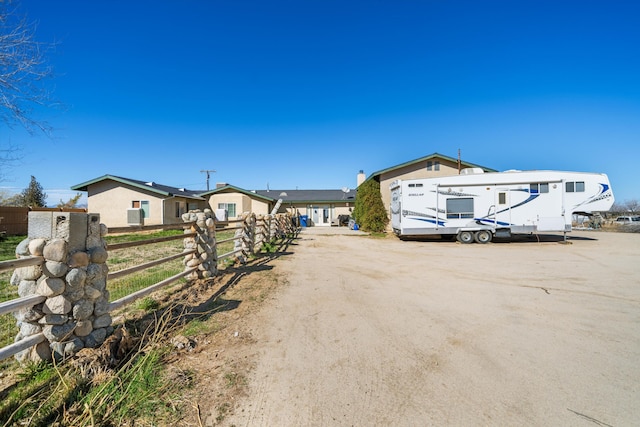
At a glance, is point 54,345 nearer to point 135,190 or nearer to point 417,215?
point 417,215

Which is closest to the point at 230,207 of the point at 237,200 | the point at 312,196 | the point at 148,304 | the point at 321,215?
the point at 237,200

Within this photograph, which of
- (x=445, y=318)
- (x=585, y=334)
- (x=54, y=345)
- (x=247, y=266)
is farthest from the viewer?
(x=247, y=266)

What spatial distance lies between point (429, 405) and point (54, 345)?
351 cm

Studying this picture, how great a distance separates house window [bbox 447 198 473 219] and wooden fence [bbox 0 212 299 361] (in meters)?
8.87

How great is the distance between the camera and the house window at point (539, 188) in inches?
553

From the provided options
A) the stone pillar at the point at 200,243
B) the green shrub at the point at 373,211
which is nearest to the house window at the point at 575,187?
the green shrub at the point at 373,211

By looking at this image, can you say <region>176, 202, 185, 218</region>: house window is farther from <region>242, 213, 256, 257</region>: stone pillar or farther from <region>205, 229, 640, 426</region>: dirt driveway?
<region>205, 229, 640, 426</region>: dirt driveway

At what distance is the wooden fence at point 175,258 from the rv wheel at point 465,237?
9405 mm

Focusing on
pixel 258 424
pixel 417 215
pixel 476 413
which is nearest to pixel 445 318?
pixel 476 413

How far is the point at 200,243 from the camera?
6.58 metres

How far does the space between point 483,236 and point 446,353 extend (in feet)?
42.6

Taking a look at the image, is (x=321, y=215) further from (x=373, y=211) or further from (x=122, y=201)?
(x=122, y=201)

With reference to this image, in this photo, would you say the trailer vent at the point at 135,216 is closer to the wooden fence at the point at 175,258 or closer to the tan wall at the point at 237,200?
the tan wall at the point at 237,200

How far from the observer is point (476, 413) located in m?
2.40
